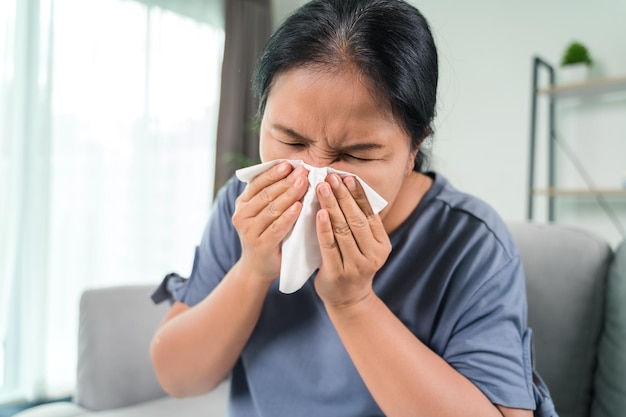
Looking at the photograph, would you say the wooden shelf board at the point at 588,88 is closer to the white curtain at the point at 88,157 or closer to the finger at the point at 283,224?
the white curtain at the point at 88,157

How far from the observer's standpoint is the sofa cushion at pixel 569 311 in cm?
95

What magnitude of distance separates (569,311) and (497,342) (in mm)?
343

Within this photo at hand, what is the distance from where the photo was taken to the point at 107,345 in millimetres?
1436

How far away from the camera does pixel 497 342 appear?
0.70 meters

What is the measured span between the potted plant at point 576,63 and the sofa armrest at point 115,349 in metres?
2.27

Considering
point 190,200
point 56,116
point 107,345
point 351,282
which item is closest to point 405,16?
point 351,282

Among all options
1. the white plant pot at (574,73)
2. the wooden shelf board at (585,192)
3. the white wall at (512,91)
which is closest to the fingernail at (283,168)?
the white wall at (512,91)

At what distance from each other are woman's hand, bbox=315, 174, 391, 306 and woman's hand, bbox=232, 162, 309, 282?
0.12 feet

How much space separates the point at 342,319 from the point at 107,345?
0.97 m

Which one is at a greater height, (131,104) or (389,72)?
(131,104)

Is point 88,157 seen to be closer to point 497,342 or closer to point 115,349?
point 115,349

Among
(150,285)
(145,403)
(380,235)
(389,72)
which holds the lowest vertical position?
(145,403)

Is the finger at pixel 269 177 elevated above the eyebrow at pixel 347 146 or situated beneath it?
situated beneath

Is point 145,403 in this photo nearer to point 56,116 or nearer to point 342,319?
point 342,319
